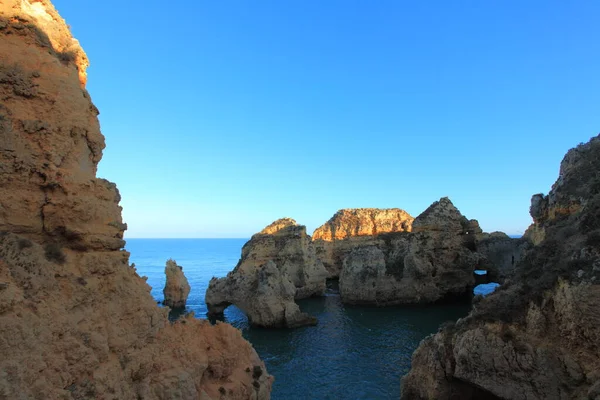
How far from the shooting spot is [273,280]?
121ft

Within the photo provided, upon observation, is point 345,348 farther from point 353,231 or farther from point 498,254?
point 353,231

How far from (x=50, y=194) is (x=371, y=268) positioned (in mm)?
41037

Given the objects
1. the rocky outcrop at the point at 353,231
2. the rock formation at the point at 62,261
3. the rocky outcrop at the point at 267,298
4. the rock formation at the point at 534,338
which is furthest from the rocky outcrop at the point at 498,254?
the rock formation at the point at 62,261

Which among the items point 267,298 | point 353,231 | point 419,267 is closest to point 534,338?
point 267,298

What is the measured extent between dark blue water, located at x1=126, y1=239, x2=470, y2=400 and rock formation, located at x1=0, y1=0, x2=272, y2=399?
1262 centimetres

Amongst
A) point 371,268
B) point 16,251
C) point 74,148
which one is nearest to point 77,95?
point 74,148

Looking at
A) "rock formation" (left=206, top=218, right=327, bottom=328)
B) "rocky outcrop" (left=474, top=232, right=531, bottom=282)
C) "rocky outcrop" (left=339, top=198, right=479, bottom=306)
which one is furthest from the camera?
"rocky outcrop" (left=474, top=232, right=531, bottom=282)

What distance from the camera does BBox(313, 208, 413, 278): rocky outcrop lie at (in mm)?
70625

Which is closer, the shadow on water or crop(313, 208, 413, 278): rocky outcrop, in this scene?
the shadow on water

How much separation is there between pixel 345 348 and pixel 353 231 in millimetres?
43488

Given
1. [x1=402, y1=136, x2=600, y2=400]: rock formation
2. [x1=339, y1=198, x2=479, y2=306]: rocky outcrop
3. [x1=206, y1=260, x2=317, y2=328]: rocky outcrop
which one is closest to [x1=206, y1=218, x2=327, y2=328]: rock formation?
[x1=206, y1=260, x2=317, y2=328]: rocky outcrop

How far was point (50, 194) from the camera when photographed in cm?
912

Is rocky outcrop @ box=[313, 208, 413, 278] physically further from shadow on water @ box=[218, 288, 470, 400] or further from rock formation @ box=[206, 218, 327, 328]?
shadow on water @ box=[218, 288, 470, 400]

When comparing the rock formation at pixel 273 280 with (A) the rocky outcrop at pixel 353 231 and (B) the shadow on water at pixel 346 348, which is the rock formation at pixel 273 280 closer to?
(B) the shadow on water at pixel 346 348
